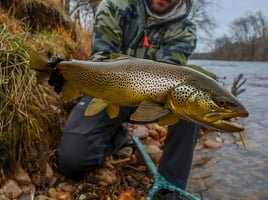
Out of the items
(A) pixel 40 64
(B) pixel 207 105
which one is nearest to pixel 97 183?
(A) pixel 40 64

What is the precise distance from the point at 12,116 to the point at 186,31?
5.18ft

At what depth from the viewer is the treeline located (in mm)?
41903

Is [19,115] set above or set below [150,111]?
below

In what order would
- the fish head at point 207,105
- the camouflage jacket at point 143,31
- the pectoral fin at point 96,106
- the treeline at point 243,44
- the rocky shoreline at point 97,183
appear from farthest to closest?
the treeline at point 243,44 < the camouflage jacket at point 143,31 < the rocky shoreline at point 97,183 < the pectoral fin at point 96,106 < the fish head at point 207,105

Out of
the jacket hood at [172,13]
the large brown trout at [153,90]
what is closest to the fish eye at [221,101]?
the large brown trout at [153,90]

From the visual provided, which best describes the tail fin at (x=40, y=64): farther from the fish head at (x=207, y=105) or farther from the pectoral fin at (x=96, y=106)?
the fish head at (x=207, y=105)

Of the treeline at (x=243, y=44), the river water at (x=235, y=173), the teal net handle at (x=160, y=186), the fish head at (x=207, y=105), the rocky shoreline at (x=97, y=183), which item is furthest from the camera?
the treeline at (x=243, y=44)

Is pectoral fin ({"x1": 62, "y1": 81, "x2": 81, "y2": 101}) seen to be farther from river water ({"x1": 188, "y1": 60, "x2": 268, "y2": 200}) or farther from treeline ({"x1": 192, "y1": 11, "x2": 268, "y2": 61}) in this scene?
treeline ({"x1": 192, "y1": 11, "x2": 268, "y2": 61})

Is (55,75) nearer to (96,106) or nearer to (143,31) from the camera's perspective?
(96,106)

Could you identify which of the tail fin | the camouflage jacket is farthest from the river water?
the tail fin

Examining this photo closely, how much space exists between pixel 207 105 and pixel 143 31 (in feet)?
5.21

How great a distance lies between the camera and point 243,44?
4569 cm

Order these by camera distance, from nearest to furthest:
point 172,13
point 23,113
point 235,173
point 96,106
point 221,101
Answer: point 221,101 → point 96,106 → point 23,113 → point 172,13 → point 235,173

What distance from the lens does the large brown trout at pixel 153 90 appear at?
1.43m
